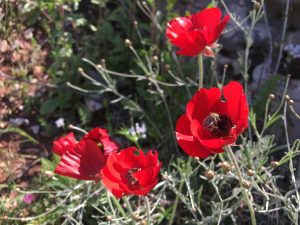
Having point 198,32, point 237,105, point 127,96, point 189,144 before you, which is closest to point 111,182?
point 189,144

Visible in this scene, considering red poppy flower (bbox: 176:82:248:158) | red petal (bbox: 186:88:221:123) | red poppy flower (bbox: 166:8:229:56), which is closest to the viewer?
red poppy flower (bbox: 176:82:248:158)

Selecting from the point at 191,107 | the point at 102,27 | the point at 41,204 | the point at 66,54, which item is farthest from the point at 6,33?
the point at 191,107

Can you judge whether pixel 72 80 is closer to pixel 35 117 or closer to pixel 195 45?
pixel 35 117

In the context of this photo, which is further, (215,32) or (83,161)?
(215,32)

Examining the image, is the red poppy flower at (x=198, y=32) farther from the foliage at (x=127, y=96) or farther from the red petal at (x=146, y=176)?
the red petal at (x=146, y=176)

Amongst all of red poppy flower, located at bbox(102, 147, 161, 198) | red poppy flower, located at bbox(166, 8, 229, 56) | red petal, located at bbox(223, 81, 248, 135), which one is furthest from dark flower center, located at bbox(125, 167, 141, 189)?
red poppy flower, located at bbox(166, 8, 229, 56)

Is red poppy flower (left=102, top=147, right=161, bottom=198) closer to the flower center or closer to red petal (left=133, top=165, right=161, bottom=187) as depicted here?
red petal (left=133, top=165, right=161, bottom=187)

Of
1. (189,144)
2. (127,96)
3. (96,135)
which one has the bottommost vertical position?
(127,96)

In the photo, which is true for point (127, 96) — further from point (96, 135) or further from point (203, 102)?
point (203, 102)
